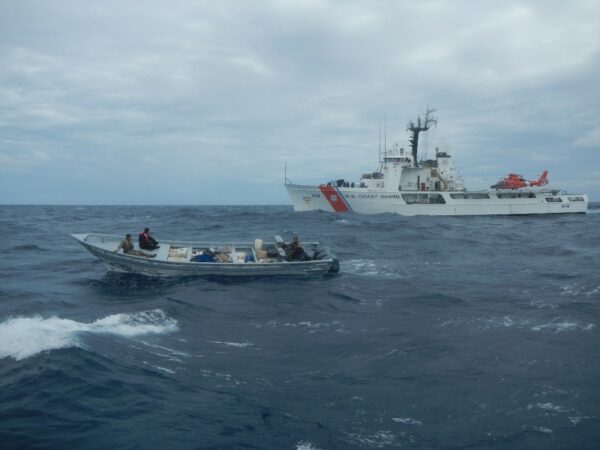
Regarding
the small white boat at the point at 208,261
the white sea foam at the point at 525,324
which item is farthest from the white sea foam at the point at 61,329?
the white sea foam at the point at 525,324

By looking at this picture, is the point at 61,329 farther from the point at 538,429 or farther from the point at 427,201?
the point at 427,201

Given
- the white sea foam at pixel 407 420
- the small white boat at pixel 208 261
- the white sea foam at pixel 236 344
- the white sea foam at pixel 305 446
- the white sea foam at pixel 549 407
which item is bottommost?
the white sea foam at pixel 407 420

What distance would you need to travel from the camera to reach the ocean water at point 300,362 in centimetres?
728

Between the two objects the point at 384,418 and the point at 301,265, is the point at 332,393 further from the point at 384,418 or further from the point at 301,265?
the point at 301,265

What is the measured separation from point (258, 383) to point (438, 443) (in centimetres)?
356

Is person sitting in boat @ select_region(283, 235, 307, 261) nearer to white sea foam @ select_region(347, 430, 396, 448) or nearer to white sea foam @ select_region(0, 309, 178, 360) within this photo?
white sea foam @ select_region(0, 309, 178, 360)

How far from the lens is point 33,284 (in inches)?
714

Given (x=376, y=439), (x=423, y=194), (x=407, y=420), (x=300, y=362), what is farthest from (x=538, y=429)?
(x=423, y=194)

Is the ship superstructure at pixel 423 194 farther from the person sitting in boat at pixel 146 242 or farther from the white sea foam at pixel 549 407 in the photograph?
the white sea foam at pixel 549 407

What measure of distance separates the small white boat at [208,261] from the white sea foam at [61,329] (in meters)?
5.04

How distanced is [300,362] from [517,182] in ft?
205

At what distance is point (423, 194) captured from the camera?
61.6 meters

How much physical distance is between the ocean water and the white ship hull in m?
40.5

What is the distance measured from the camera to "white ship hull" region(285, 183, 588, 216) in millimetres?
60312
